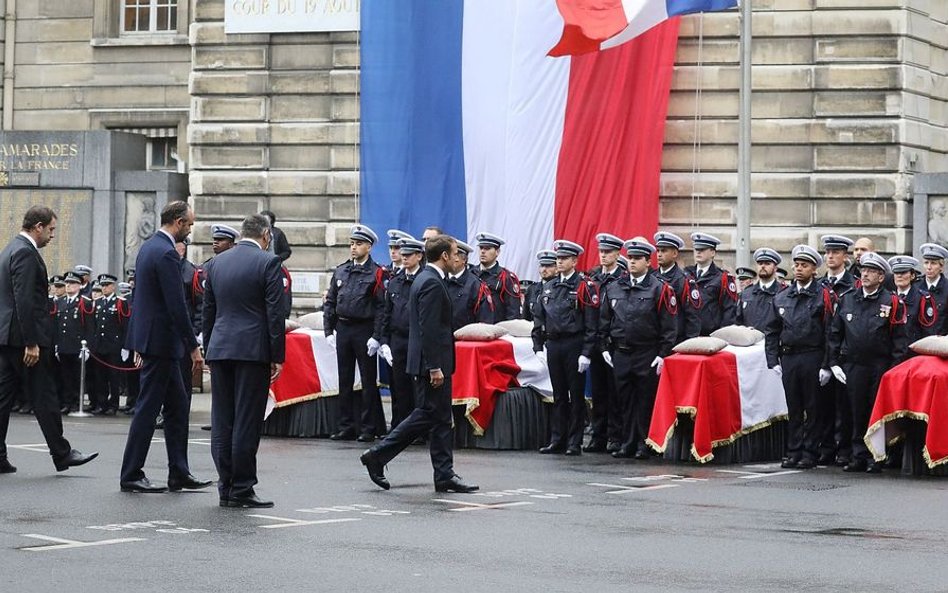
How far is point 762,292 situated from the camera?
53.2 ft

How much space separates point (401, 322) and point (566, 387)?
5.66ft

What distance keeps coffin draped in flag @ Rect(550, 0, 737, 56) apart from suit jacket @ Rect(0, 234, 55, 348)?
9004mm

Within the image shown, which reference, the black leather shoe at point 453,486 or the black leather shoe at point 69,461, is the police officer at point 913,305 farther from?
the black leather shoe at point 69,461

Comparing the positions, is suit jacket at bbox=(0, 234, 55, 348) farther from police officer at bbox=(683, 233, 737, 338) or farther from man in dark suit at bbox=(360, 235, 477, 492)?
police officer at bbox=(683, 233, 737, 338)

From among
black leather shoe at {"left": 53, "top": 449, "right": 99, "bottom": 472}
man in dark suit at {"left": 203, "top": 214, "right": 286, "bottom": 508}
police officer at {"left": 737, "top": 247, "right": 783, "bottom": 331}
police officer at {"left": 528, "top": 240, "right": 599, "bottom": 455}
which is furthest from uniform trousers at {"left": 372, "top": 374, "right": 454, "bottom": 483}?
police officer at {"left": 737, "top": 247, "right": 783, "bottom": 331}

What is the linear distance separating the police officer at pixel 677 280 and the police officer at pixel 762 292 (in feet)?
1.83

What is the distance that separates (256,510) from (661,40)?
43.6ft

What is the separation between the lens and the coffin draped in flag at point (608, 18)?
20922 millimetres

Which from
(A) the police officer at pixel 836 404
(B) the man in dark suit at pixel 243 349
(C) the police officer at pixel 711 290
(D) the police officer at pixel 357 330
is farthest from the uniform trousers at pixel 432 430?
(D) the police officer at pixel 357 330

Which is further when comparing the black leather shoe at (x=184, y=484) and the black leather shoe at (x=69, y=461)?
the black leather shoe at (x=69, y=461)

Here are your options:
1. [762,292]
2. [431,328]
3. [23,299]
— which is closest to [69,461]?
[23,299]

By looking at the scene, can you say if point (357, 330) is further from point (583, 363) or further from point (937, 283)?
point (937, 283)

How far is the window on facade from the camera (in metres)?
33.4

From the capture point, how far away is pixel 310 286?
25.9 metres
